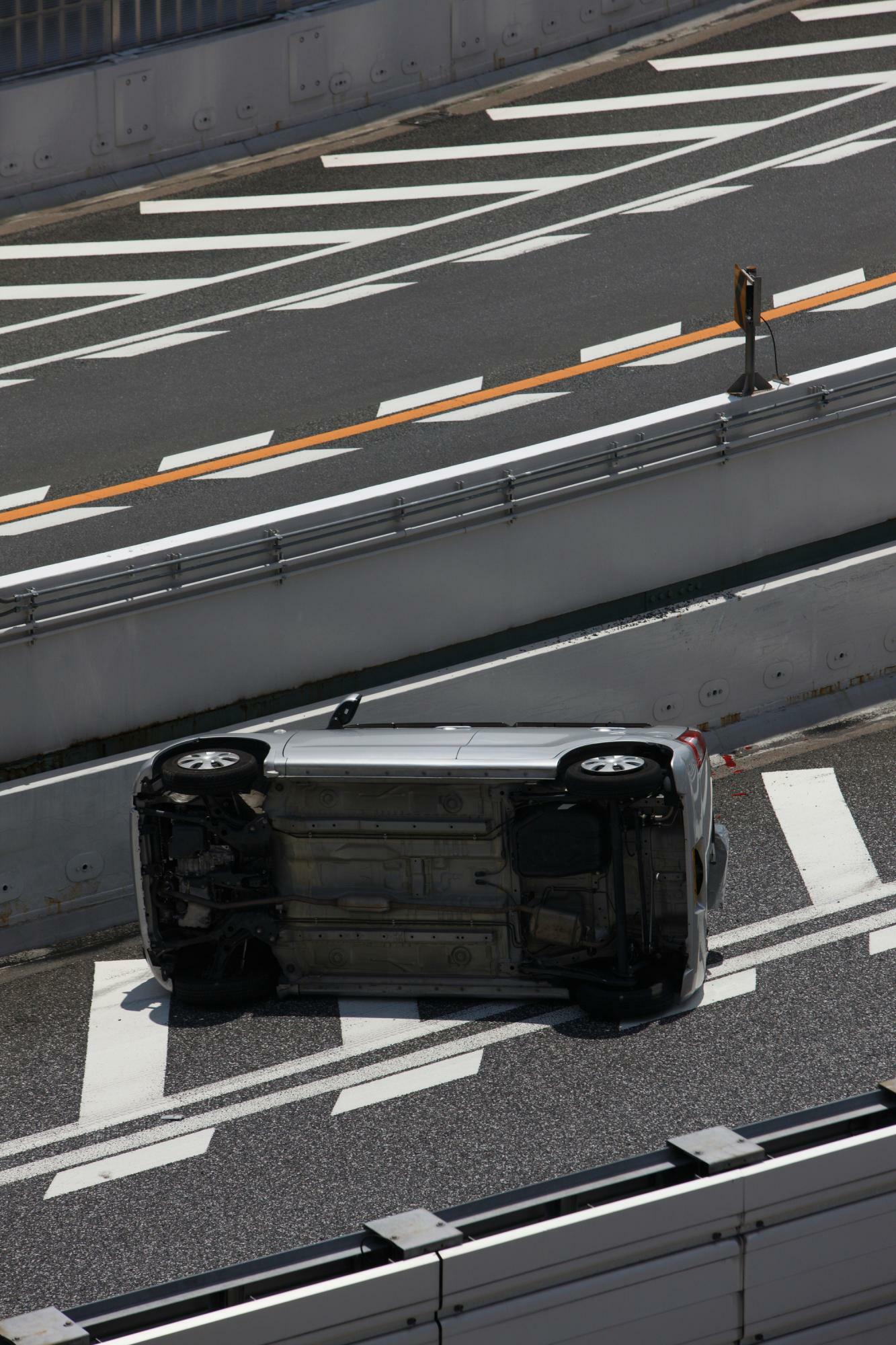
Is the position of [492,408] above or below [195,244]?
below

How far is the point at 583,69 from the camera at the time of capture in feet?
72.5

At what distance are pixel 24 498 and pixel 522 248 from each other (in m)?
6.60

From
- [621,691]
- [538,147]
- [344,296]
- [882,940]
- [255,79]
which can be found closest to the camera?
[882,940]

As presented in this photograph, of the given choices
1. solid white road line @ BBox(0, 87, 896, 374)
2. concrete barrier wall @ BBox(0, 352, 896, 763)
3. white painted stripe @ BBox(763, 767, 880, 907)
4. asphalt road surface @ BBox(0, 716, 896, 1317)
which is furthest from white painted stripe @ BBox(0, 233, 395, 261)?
asphalt road surface @ BBox(0, 716, 896, 1317)

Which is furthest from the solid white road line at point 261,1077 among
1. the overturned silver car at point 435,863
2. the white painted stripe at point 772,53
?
the white painted stripe at point 772,53

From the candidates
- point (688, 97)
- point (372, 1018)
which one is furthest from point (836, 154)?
point (372, 1018)

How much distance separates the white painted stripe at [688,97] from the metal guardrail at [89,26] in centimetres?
375

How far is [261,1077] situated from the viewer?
8.81 meters

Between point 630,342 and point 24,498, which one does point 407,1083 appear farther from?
point 630,342

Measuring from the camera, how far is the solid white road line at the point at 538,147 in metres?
20.1

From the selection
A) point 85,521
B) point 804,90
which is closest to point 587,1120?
point 85,521

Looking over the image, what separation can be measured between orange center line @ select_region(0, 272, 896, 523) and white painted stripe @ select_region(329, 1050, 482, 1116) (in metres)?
6.40

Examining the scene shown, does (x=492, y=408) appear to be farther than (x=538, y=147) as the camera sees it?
No

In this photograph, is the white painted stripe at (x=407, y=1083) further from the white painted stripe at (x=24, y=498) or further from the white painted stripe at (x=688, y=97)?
the white painted stripe at (x=688, y=97)
